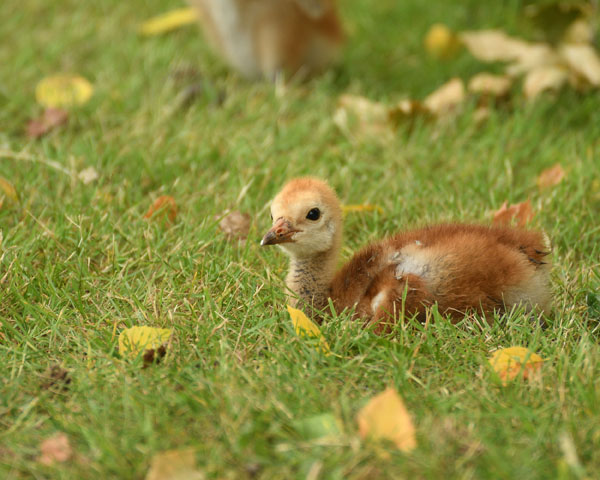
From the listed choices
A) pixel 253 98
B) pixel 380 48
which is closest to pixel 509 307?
pixel 253 98

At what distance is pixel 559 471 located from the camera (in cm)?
172

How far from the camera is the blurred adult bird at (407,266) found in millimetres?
2307

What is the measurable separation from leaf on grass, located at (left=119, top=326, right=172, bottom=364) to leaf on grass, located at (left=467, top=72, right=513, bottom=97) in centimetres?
255

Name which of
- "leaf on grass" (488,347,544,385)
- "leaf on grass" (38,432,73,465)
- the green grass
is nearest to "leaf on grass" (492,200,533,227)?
the green grass

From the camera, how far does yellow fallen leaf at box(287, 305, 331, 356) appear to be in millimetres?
2244

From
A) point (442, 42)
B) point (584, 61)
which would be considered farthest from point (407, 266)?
point (442, 42)

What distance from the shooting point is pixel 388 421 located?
188cm

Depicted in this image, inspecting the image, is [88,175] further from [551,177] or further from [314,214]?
[551,177]

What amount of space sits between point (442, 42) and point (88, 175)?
2465mm

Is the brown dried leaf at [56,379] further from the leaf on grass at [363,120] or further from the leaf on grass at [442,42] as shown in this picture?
the leaf on grass at [442,42]

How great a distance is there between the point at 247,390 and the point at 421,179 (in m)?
1.69

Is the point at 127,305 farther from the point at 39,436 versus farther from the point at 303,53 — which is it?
the point at 303,53

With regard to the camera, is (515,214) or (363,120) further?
(363,120)

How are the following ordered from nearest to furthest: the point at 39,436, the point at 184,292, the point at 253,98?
1. the point at 39,436
2. the point at 184,292
3. the point at 253,98
